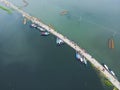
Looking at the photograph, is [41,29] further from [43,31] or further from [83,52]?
[83,52]

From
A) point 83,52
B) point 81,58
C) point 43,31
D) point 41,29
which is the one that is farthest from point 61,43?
point 41,29

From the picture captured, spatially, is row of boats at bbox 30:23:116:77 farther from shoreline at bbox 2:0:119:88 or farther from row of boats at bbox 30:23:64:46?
shoreline at bbox 2:0:119:88

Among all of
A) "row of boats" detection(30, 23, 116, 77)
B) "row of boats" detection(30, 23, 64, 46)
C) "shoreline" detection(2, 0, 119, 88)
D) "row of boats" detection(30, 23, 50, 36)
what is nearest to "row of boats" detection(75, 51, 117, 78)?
"row of boats" detection(30, 23, 116, 77)

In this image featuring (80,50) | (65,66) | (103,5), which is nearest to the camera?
(65,66)

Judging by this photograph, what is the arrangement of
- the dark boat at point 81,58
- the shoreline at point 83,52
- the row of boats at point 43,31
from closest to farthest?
the shoreline at point 83,52, the dark boat at point 81,58, the row of boats at point 43,31

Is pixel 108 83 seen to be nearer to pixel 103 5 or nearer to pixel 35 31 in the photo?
pixel 35 31

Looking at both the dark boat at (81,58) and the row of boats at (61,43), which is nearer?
the row of boats at (61,43)

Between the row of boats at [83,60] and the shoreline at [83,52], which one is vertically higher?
the row of boats at [83,60]

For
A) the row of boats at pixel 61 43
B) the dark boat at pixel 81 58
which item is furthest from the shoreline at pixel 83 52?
the dark boat at pixel 81 58

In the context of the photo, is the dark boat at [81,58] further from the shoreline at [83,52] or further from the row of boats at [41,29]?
the row of boats at [41,29]

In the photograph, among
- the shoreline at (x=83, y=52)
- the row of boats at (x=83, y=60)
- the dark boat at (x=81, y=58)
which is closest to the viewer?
the shoreline at (x=83, y=52)

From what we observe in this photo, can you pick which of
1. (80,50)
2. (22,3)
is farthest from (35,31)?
(22,3)
